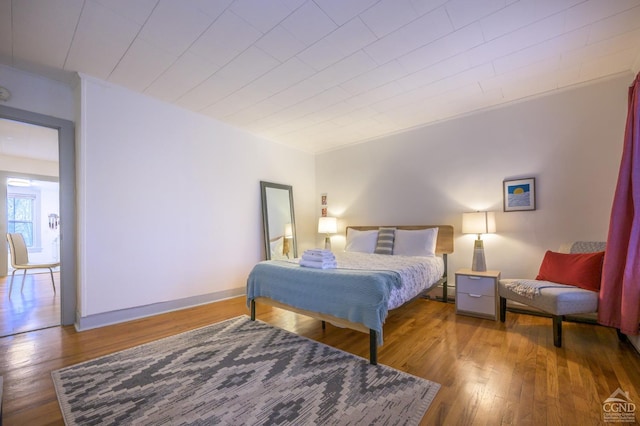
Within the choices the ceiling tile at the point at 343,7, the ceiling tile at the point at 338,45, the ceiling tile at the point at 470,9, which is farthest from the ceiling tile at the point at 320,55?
the ceiling tile at the point at 470,9

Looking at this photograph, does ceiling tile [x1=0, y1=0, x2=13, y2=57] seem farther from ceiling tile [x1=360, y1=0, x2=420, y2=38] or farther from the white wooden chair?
the white wooden chair

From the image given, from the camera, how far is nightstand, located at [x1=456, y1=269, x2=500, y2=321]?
2979 mm

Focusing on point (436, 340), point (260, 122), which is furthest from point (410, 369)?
point (260, 122)

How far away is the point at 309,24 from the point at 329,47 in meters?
0.32

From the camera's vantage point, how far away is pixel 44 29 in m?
2.10

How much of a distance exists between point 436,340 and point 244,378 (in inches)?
69.6

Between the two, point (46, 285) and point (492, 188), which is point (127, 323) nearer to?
point (46, 285)

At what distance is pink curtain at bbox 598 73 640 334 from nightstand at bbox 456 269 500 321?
0.86 metres

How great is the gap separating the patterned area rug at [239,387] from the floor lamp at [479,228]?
6.84ft

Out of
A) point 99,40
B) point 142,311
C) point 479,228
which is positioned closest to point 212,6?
point 99,40

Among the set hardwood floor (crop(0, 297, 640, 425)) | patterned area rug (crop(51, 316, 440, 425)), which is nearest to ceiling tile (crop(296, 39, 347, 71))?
hardwood floor (crop(0, 297, 640, 425))

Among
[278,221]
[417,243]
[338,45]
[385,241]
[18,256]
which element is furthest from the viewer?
[278,221]

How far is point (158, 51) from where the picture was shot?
2375mm

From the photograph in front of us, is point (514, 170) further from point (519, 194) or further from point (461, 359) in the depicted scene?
point (461, 359)
